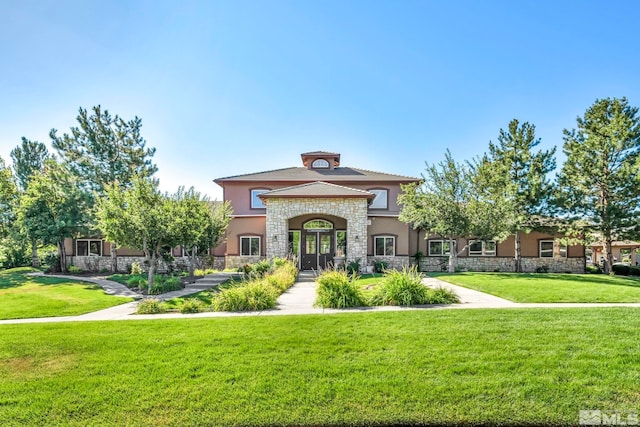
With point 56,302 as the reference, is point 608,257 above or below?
above

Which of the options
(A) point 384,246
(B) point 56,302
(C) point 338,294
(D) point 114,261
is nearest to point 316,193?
(A) point 384,246

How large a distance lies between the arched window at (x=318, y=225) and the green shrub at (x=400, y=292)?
41.2 feet

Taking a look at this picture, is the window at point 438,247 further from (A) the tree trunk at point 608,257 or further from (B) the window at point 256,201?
(B) the window at point 256,201

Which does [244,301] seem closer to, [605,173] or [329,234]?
[329,234]

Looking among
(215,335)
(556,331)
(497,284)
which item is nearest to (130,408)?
(215,335)

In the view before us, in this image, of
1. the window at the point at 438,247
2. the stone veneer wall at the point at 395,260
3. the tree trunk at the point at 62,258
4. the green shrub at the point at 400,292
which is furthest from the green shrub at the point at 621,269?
the tree trunk at the point at 62,258

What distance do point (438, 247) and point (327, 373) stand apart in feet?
72.0

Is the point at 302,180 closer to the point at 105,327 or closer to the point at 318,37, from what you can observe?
the point at 318,37

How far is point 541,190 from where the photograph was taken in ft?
76.5

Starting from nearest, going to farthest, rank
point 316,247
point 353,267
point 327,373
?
point 327,373
point 353,267
point 316,247

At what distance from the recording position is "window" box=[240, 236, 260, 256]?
2447cm

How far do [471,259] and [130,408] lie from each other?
2496 cm

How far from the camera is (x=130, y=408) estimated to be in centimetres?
428

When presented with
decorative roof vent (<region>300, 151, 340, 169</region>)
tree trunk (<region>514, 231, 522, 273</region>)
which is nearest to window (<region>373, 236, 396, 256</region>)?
decorative roof vent (<region>300, 151, 340, 169</region>)
